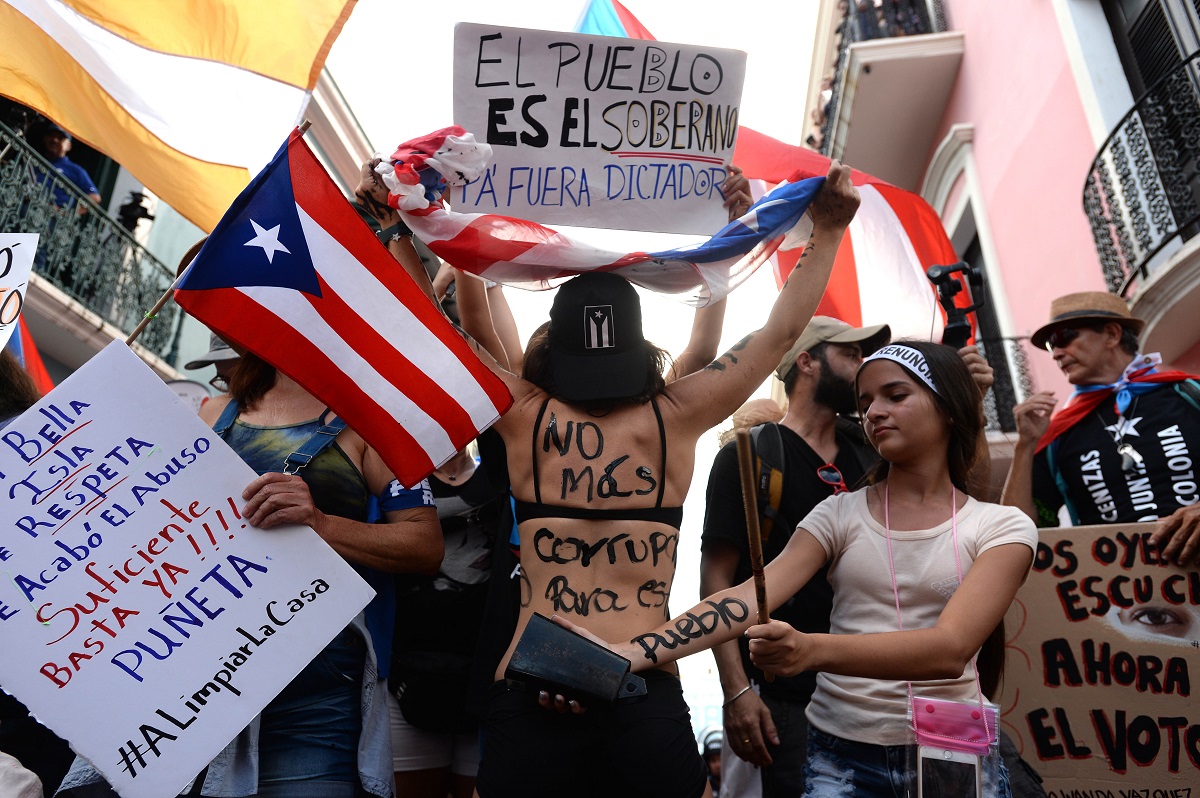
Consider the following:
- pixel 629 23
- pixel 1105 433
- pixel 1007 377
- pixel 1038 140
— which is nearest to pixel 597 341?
pixel 1105 433

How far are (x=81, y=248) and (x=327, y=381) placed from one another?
11.2 metres

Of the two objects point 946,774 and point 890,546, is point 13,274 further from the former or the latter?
point 946,774

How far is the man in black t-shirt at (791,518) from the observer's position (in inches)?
127

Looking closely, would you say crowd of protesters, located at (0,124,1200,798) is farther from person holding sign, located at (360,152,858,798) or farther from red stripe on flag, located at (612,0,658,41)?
red stripe on flag, located at (612,0,658,41)

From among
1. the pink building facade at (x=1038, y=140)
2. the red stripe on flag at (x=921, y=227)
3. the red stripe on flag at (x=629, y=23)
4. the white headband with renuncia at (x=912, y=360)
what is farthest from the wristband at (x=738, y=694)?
the pink building facade at (x=1038, y=140)

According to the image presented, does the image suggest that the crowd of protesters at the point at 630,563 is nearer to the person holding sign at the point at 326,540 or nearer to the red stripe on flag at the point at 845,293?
the person holding sign at the point at 326,540

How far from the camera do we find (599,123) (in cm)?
367

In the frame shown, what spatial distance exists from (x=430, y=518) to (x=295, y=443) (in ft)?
1.42

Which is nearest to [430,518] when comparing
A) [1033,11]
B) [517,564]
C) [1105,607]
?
[517,564]

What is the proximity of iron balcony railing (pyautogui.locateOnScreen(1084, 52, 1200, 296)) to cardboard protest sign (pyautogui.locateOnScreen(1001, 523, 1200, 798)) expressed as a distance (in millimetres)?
6046

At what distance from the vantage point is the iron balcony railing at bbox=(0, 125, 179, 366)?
1089 cm

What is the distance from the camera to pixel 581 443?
2.68 metres

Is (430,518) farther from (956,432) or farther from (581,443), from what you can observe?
(956,432)

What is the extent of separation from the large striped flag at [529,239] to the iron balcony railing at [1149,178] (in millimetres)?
6505
